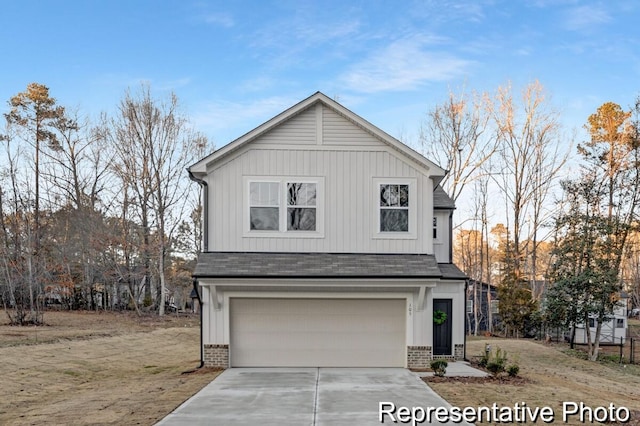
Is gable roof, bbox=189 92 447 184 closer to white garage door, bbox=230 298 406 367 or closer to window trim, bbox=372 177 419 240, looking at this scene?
window trim, bbox=372 177 419 240

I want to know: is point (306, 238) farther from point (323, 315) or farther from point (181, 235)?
point (181, 235)

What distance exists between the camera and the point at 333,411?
9.09 m

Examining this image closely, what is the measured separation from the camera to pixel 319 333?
1483cm

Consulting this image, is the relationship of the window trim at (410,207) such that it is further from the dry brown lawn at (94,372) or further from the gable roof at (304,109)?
the dry brown lawn at (94,372)

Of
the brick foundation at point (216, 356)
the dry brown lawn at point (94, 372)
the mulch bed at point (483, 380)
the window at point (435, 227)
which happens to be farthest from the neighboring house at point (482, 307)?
the brick foundation at point (216, 356)

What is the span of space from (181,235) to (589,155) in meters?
26.2

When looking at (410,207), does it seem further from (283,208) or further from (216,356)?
(216,356)

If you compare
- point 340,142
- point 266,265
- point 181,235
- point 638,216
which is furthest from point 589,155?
point 181,235

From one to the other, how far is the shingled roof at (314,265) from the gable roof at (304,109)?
92.2 inches

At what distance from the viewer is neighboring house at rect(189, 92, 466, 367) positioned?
14.5m

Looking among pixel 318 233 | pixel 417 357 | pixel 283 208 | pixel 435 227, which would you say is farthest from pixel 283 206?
pixel 417 357

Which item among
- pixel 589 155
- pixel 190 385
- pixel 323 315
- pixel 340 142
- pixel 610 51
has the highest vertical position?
pixel 610 51

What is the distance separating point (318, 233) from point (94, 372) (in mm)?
7757

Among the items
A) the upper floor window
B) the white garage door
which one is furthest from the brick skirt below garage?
the upper floor window
